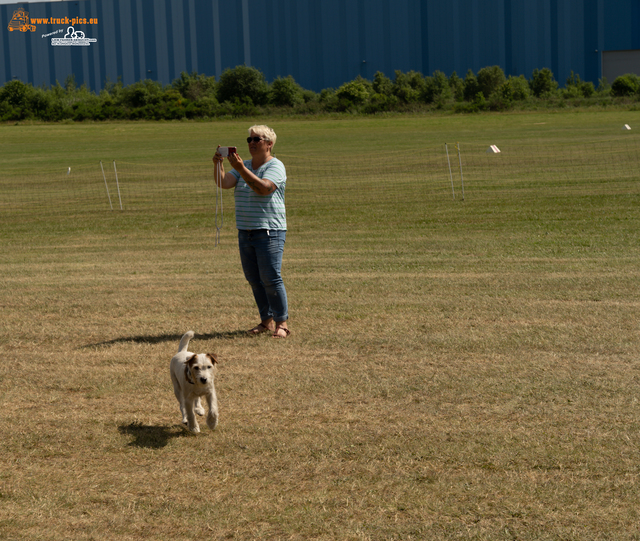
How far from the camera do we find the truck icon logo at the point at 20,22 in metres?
82.0

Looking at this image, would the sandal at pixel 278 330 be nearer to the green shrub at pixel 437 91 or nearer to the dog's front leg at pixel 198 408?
the dog's front leg at pixel 198 408

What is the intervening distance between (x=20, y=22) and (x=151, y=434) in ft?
291

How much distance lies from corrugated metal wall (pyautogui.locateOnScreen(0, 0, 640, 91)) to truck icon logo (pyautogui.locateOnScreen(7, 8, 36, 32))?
382 millimetres

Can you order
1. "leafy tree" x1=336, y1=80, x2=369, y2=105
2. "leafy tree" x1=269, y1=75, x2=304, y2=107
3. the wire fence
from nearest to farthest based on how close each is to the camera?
the wire fence < "leafy tree" x1=336, y1=80, x2=369, y2=105 < "leafy tree" x1=269, y1=75, x2=304, y2=107

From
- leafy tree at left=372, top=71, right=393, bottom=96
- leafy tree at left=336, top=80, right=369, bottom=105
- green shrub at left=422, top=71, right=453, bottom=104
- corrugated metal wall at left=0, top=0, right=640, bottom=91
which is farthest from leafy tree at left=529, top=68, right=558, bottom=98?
leafy tree at left=336, top=80, right=369, bottom=105

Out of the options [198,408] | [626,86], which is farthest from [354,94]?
[198,408]

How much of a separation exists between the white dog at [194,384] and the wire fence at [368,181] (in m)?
12.4

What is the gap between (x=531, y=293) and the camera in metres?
7.93

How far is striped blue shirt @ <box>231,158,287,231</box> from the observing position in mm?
6324

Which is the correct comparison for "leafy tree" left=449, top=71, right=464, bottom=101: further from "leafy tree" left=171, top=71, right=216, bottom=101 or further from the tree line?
"leafy tree" left=171, top=71, right=216, bottom=101

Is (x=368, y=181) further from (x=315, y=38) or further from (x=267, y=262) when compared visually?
(x=315, y=38)

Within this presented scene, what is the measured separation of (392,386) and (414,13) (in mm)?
74024

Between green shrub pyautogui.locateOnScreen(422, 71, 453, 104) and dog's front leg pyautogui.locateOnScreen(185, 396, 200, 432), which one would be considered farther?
green shrub pyautogui.locateOnScreen(422, 71, 453, 104)

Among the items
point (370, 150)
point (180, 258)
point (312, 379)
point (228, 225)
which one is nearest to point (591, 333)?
point (312, 379)
